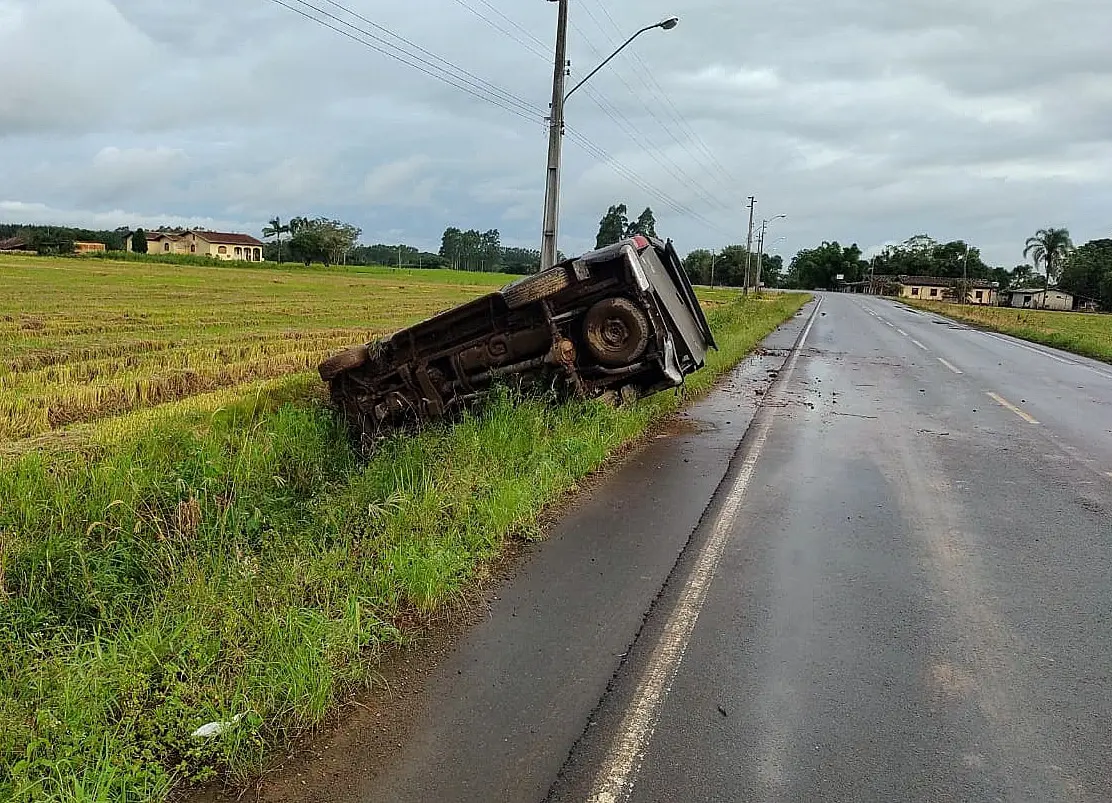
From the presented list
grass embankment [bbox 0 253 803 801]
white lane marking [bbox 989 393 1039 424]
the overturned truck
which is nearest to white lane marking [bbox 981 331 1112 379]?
white lane marking [bbox 989 393 1039 424]

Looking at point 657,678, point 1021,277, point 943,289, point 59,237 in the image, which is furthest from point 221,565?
point 1021,277

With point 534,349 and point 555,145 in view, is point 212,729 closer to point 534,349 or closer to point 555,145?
point 534,349

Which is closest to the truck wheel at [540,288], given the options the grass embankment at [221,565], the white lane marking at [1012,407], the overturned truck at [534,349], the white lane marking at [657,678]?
the overturned truck at [534,349]

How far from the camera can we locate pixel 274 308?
92.3 feet

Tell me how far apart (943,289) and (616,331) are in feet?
415

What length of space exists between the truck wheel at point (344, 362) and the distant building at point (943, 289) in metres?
118

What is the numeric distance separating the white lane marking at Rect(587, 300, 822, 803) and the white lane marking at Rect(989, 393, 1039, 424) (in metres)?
6.42

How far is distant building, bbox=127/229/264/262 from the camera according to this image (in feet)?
370

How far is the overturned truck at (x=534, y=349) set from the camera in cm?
827

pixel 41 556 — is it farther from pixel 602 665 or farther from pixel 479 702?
pixel 602 665

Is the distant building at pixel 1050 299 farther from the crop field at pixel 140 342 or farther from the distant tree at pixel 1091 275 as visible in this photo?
the crop field at pixel 140 342

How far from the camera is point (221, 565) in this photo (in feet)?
15.2

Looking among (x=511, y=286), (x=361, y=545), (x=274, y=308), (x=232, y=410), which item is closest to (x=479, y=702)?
(x=361, y=545)

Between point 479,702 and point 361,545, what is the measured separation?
67.0 inches
